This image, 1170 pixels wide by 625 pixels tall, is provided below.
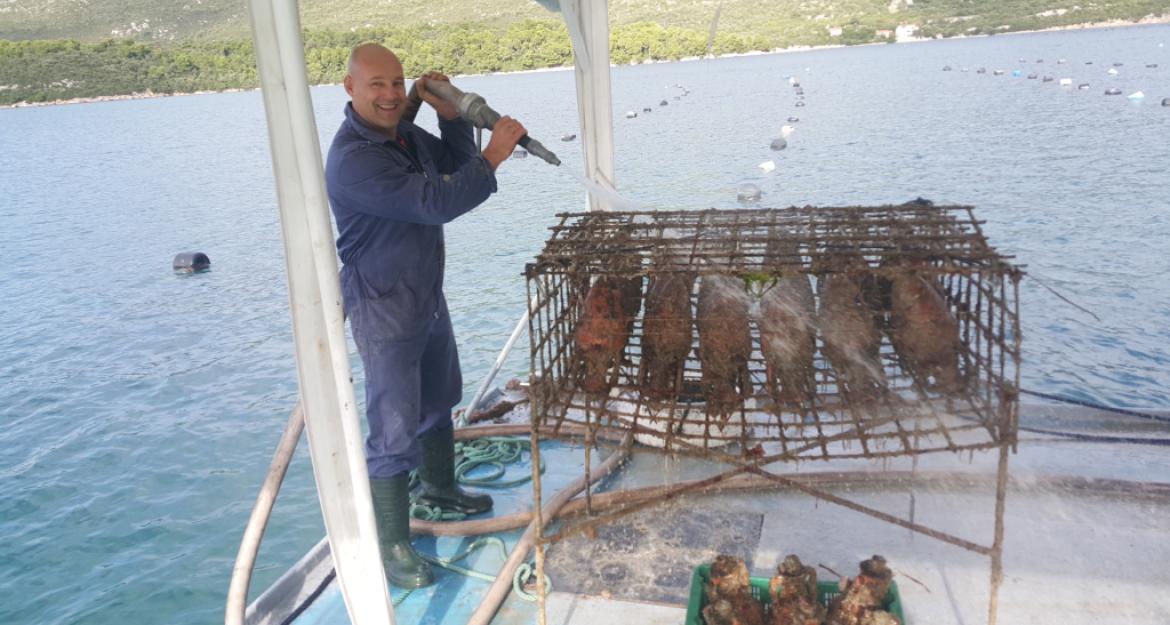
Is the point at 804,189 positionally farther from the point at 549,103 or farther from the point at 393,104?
the point at 549,103

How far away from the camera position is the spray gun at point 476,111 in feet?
13.1

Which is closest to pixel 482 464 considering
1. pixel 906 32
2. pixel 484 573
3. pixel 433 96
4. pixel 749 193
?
pixel 484 573

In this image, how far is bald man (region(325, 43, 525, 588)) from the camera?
373cm

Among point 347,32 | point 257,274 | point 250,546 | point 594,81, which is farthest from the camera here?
point 347,32

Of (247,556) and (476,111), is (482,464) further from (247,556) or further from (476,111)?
(476,111)

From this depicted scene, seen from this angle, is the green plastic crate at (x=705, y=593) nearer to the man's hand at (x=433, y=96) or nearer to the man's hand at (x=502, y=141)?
the man's hand at (x=502, y=141)

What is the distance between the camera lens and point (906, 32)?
89.0 metres

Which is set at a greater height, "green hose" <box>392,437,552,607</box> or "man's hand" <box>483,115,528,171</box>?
"man's hand" <box>483,115,528,171</box>

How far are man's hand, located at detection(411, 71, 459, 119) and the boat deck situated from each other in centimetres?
218

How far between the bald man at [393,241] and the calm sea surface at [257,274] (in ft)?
12.2

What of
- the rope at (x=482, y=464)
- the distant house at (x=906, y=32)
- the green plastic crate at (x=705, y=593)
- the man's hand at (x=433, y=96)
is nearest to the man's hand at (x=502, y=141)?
the man's hand at (x=433, y=96)

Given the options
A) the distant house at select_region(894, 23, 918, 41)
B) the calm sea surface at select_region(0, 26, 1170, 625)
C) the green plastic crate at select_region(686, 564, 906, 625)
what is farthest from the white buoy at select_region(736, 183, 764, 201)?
the distant house at select_region(894, 23, 918, 41)

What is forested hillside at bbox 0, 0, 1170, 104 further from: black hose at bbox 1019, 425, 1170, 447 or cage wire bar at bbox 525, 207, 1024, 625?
cage wire bar at bbox 525, 207, 1024, 625

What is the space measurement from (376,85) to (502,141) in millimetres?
729
